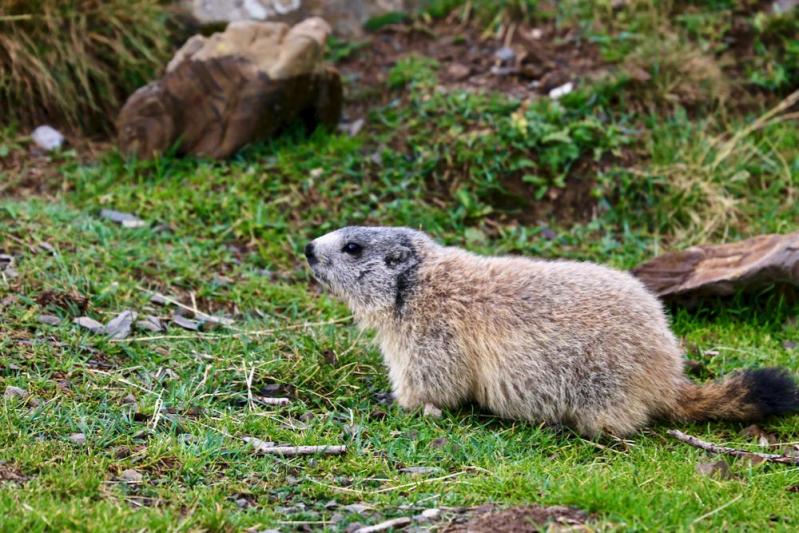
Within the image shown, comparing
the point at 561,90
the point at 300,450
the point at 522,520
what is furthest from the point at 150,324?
the point at 561,90

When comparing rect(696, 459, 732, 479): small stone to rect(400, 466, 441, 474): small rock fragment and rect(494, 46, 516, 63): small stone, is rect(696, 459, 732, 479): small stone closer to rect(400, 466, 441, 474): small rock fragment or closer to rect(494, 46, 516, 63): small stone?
rect(400, 466, 441, 474): small rock fragment

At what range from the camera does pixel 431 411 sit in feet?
21.5

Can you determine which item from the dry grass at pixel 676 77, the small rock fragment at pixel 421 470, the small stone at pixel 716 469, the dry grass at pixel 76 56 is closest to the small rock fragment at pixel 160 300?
the small rock fragment at pixel 421 470

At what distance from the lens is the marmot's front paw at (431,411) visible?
21.4ft

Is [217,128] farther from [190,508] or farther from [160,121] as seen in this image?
[190,508]

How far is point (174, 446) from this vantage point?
5.46m

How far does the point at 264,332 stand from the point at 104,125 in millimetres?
4500

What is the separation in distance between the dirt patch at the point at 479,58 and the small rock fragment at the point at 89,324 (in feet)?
15.7

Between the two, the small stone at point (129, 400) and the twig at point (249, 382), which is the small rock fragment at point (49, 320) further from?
the twig at point (249, 382)

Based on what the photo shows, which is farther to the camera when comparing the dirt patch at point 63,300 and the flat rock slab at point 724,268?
the flat rock slab at point 724,268

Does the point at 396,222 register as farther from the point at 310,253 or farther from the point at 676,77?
the point at 676,77

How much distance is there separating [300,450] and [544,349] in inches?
68.3

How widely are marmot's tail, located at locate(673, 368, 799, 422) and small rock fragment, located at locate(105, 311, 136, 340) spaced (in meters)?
3.98

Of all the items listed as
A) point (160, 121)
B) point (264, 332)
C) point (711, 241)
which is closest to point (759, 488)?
point (264, 332)
